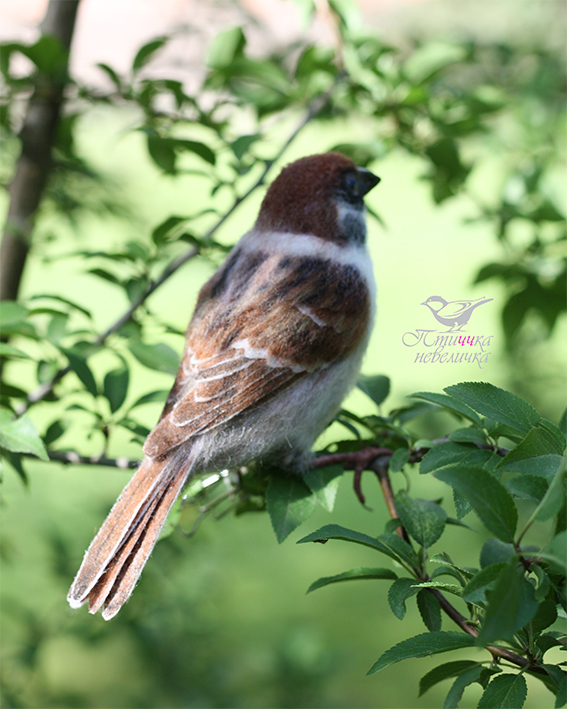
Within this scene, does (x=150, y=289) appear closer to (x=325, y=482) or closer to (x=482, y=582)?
(x=325, y=482)

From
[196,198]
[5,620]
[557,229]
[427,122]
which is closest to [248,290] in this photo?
[427,122]

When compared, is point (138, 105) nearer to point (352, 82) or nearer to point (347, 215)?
point (352, 82)

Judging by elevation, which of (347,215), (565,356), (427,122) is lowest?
(565,356)

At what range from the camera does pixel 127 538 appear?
1054 mm

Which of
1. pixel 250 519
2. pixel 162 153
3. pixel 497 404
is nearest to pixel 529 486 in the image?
pixel 497 404

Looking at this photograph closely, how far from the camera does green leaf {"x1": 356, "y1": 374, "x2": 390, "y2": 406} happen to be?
138 cm

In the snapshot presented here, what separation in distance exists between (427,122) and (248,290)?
96 cm

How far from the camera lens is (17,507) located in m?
3.77

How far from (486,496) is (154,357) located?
849 mm

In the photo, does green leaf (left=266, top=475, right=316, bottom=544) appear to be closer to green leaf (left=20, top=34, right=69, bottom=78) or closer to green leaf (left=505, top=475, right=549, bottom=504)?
green leaf (left=505, top=475, right=549, bottom=504)

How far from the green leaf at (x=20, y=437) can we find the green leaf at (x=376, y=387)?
678 millimetres

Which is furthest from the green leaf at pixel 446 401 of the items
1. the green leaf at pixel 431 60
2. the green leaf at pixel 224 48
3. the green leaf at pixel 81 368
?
the green leaf at pixel 224 48

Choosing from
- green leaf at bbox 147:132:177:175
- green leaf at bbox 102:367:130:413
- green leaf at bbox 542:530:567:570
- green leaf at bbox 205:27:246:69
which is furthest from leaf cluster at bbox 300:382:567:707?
green leaf at bbox 205:27:246:69

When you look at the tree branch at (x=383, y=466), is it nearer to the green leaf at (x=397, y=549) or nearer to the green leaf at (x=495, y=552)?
the green leaf at (x=397, y=549)
